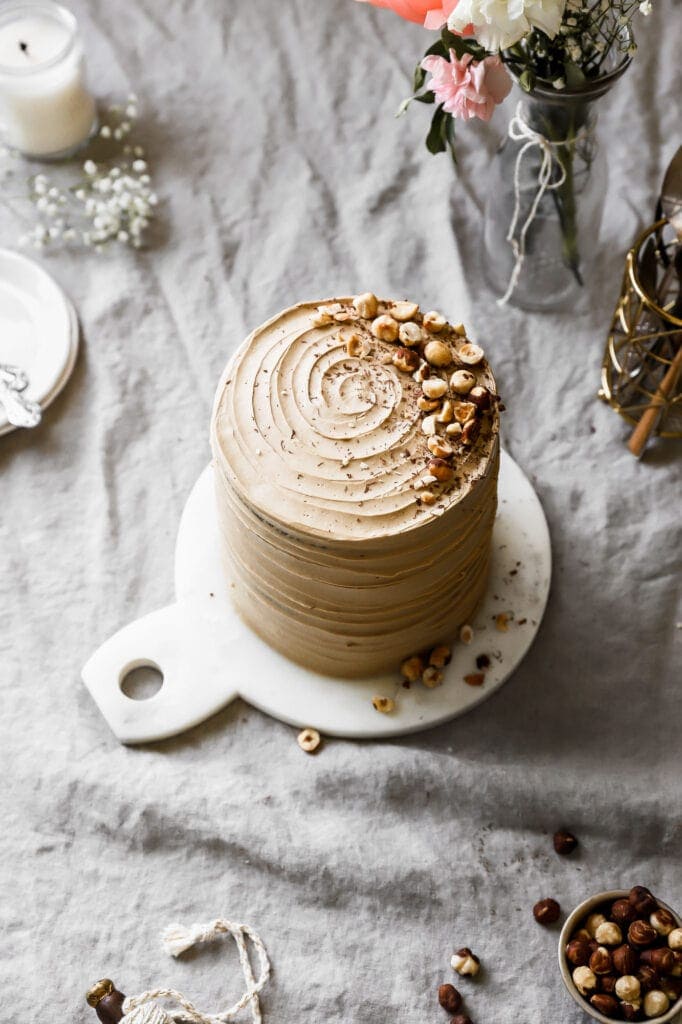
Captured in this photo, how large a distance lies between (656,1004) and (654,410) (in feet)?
1.80

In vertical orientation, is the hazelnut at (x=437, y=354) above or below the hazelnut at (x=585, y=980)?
above

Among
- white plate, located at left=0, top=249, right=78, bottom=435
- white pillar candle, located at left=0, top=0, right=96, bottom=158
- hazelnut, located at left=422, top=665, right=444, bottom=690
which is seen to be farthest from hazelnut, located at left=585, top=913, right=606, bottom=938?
white pillar candle, located at left=0, top=0, right=96, bottom=158

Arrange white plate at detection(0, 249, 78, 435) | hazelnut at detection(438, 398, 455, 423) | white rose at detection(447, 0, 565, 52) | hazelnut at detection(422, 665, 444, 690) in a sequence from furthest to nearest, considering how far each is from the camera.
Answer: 1. white plate at detection(0, 249, 78, 435)
2. hazelnut at detection(422, 665, 444, 690)
3. hazelnut at detection(438, 398, 455, 423)
4. white rose at detection(447, 0, 565, 52)

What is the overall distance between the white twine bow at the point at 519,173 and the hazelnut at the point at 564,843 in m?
0.56

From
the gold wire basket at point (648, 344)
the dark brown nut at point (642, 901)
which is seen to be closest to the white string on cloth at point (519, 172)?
the gold wire basket at point (648, 344)

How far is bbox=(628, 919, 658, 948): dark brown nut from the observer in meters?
0.93

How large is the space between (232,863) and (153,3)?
1066mm

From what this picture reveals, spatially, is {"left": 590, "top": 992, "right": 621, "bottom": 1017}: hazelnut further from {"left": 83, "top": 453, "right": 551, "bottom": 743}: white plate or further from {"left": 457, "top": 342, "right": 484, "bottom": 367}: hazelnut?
{"left": 457, "top": 342, "right": 484, "bottom": 367}: hazelnut

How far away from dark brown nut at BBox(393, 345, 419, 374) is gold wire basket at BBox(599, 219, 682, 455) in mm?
244

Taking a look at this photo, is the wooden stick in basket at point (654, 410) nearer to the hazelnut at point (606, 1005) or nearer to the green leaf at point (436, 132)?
the green leaf at point (436, 132)

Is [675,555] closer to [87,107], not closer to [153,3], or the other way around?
[87,107]

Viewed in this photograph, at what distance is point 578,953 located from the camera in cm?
93

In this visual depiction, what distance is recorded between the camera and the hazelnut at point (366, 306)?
972mm

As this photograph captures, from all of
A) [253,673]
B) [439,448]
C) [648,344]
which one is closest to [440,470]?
[439,448]
